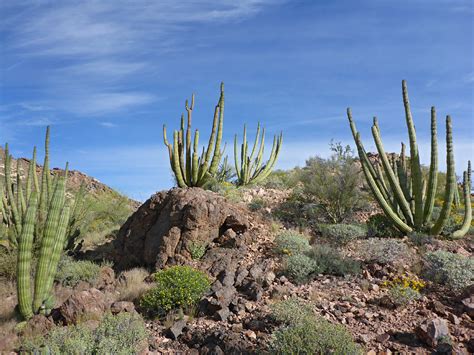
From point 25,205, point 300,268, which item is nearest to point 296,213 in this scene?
point 300,268

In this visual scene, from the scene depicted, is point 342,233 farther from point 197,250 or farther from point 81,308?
point 81,308

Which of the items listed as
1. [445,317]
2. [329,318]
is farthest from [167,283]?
[445,317]

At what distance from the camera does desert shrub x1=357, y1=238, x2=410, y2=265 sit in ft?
31.3

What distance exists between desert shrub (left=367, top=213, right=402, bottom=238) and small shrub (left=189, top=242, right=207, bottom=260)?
444 centimetres

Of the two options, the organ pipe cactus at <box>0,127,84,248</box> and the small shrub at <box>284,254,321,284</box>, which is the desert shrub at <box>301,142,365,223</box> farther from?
the organ pipe cactus at <box>0,127,84,248</box>

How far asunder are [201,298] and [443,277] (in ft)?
15.7

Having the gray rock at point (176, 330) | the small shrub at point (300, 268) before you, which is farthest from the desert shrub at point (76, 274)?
the small shrub at point (300, 268)

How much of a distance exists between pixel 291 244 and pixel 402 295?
9.24 ft

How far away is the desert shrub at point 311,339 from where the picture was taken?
19.6 ft

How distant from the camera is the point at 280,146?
74.3 feet

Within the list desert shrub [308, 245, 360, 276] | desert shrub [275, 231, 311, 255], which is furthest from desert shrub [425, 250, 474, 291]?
desert shrub [275, 231, 311, 255]

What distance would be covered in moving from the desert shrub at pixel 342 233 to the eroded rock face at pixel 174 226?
2.08m

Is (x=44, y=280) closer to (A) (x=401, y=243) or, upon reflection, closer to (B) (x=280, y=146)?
(A) (x=401, y=243)

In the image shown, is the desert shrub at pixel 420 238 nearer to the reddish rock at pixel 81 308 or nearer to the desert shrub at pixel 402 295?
the desert shrub at pixel 402 295
